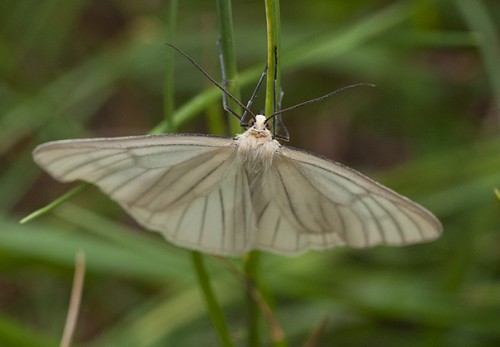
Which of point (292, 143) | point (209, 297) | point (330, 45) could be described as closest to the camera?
point (209, 297)

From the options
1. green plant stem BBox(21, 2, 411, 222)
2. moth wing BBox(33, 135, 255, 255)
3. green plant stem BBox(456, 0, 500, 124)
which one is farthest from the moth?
green plant stem BBox(456, 0, 500, 124)

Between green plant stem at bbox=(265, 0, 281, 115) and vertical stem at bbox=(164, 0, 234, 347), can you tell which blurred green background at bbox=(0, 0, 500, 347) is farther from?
green plant stem at bbox=(265, 0, 281, 115)

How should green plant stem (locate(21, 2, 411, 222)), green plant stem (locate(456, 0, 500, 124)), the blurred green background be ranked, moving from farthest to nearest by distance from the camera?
green plant stem (locate(456, 0, 500, 124)) < the blurred green background < green plant stem (locate(21, 2, 411, 222))

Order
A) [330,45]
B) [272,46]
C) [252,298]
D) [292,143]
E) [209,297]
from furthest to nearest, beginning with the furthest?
[292,143] < [330,45] < [252,298] < [209,297] < [272,46]

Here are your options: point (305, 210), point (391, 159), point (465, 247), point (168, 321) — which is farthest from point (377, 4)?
point (305, 210)

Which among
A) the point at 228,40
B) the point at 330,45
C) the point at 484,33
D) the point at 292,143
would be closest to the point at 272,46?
the point at 228,40

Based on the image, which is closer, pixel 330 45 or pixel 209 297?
pixel 209 297

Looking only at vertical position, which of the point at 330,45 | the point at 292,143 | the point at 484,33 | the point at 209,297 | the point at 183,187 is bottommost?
the point at 209,297

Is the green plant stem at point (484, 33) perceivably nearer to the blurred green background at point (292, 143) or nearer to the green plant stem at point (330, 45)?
the blurred green background at point (292, 143)

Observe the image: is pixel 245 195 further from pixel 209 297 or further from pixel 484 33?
pixel 484 33
